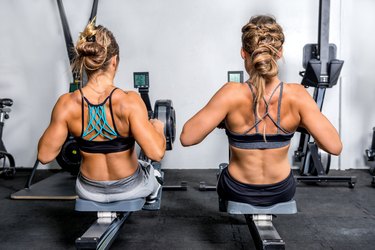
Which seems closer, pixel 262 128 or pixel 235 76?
pixel 262 128

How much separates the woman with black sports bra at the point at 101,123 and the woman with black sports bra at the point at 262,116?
8.5 inches

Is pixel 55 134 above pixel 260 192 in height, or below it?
above

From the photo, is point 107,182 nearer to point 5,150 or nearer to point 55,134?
point 55,134

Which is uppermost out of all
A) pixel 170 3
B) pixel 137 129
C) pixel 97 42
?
pixel 170 3

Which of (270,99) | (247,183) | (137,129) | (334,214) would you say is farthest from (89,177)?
(334,214)

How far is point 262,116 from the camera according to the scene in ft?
5.04

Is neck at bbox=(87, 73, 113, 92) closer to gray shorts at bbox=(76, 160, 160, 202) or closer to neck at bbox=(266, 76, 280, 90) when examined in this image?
gray shorts at bbox=(76, 160, 160, 202)

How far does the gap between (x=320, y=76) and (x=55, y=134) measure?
7.20 ft

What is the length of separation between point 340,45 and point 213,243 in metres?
2.57

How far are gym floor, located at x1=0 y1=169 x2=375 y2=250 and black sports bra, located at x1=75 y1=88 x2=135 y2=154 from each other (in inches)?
27.0

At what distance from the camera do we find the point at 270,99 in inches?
60.0

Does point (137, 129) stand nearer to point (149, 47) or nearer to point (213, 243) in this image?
point (213, 243)

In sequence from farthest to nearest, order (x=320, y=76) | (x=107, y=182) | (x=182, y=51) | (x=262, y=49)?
(x=182, y=51), (x=320, y=76), (x=107, y=182), (x=262, y=49)

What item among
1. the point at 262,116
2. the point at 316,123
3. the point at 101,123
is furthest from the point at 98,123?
the point at 316,123
